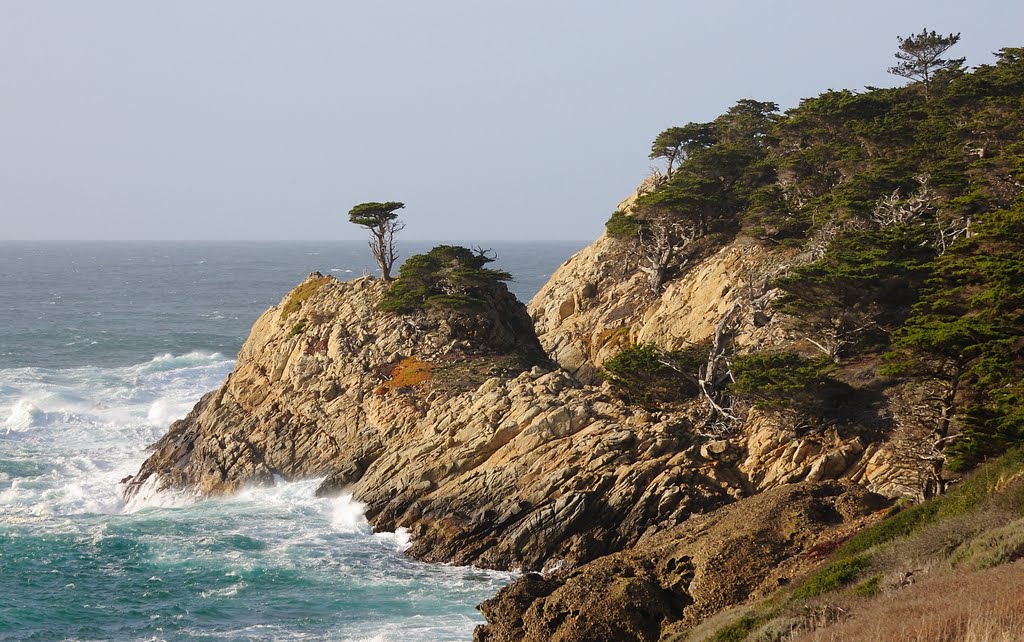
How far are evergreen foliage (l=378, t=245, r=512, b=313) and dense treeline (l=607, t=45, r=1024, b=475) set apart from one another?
960 cm

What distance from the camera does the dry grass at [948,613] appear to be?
14117 millimetres

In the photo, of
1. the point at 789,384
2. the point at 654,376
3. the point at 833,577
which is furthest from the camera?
the point at 654,376

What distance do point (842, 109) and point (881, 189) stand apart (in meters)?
9.79

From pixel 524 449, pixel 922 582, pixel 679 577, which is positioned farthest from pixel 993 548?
pixel 524 449

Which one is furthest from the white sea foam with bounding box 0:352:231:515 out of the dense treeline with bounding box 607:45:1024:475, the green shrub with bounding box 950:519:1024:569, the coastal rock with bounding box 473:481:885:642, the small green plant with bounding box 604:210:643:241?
the green shrub with bounding box 950:519:1024:569

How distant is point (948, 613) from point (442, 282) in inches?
1279

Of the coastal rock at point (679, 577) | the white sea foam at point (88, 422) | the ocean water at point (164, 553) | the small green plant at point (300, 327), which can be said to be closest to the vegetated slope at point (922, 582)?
the coastal rock at point (679, 577)

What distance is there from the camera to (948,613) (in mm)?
15102

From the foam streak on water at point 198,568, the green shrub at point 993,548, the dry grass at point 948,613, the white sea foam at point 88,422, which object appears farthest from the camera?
the white sea foam at point 88,422

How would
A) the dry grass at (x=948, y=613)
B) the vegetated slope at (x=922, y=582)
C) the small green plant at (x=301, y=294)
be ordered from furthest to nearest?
the small green plant at (x=301, y=294)
the vegetated slope at (x=922, y=582)
the dry grass at (x=948, y=613)

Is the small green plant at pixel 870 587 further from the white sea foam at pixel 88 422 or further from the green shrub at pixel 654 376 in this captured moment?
the white sea foam at pixel 88 422

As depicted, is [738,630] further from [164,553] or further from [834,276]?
[164,553]

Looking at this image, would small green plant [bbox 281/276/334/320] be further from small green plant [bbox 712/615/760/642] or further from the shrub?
small green plant [bbox 712/615/760/642]

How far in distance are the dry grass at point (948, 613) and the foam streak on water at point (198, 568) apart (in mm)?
11492
